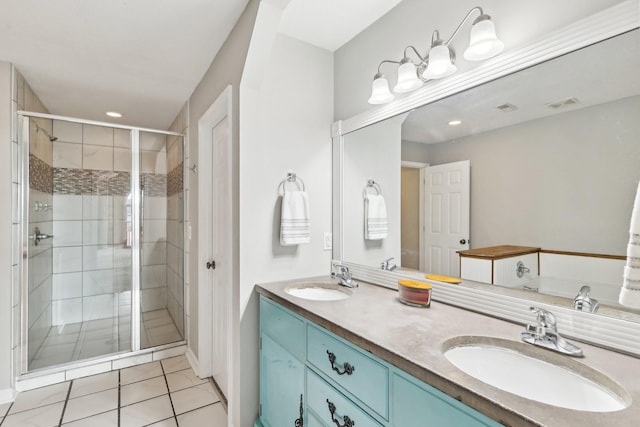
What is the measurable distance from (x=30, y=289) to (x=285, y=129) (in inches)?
95.5

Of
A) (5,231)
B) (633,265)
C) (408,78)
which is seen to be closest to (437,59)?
(408,78)

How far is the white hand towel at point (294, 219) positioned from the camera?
1.77 meters

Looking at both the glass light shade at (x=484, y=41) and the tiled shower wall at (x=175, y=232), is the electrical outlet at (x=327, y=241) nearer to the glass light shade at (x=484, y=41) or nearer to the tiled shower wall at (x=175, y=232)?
the glass light shade at (x=484, y=41)

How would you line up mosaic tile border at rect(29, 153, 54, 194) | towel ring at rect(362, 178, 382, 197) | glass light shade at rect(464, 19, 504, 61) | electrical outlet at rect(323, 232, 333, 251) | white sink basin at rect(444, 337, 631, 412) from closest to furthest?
white sink basin at rect(444, 337, 631, 412), glass light shade at rect(464, 19, 504, 61), towel ring at rect(362, 178, 382, 197), electrical outlet at rect(323, 232, 333, 251), mosaic tile border at rect(29, 153, 54, 194)

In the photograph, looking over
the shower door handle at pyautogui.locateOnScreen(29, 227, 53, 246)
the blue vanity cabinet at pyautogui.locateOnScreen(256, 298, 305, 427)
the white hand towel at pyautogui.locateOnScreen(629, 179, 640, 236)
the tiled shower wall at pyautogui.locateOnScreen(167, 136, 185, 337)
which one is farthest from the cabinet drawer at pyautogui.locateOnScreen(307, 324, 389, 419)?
the shower door handle at pyautogui.locateOnScreen(29, 227, 53, 246)

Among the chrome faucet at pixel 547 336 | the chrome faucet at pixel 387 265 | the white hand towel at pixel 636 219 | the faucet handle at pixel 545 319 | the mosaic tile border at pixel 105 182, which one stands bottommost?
the chrome faucet at pixel 547 336

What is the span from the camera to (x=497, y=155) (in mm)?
1242

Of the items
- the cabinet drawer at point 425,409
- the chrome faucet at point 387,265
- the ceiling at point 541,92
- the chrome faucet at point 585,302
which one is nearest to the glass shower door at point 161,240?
the chrome faucet at point 387,265

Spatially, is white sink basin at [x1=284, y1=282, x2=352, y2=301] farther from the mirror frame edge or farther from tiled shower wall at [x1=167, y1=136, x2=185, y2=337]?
tiled shower wall at [x1=167, y1=136, x2=185, y2=337]

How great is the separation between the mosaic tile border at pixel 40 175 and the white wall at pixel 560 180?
313 cm

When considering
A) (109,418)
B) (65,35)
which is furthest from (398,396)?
(65,35)

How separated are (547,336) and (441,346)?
323 mm

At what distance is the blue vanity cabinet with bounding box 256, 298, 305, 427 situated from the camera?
52.7 inches

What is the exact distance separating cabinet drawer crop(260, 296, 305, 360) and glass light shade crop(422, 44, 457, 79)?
124 cm
